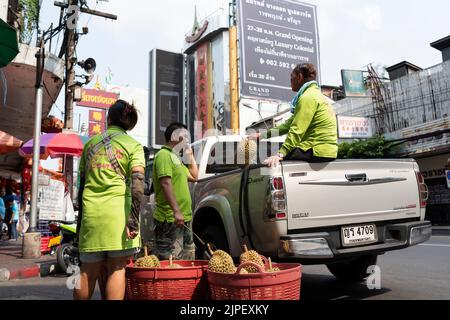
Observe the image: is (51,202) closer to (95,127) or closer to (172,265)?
(172,265)

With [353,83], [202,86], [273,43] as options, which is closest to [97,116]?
[202,86]

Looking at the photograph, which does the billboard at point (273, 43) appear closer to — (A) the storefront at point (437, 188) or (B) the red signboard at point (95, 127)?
(A) the storefront at point (437, 188)

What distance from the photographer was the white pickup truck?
11.2 feet

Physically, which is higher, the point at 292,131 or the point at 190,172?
the point at 292,131

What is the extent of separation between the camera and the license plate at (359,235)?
11.8 ft

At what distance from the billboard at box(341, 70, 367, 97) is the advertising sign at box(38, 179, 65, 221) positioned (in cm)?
1872

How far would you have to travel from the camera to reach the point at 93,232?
2830 mm

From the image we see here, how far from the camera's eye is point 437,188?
65.2 ft

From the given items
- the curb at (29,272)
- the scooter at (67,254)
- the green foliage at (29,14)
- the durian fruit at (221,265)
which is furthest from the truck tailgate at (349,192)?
the green foliage at (29,14)

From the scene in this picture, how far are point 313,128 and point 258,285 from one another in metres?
1.83

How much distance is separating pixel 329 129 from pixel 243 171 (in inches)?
37.4

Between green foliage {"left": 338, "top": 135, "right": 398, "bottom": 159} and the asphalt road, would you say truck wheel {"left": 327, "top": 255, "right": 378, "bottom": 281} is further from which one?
green foliage {"left": 338, "top": 135, "right": 398, "bottom": 159}
